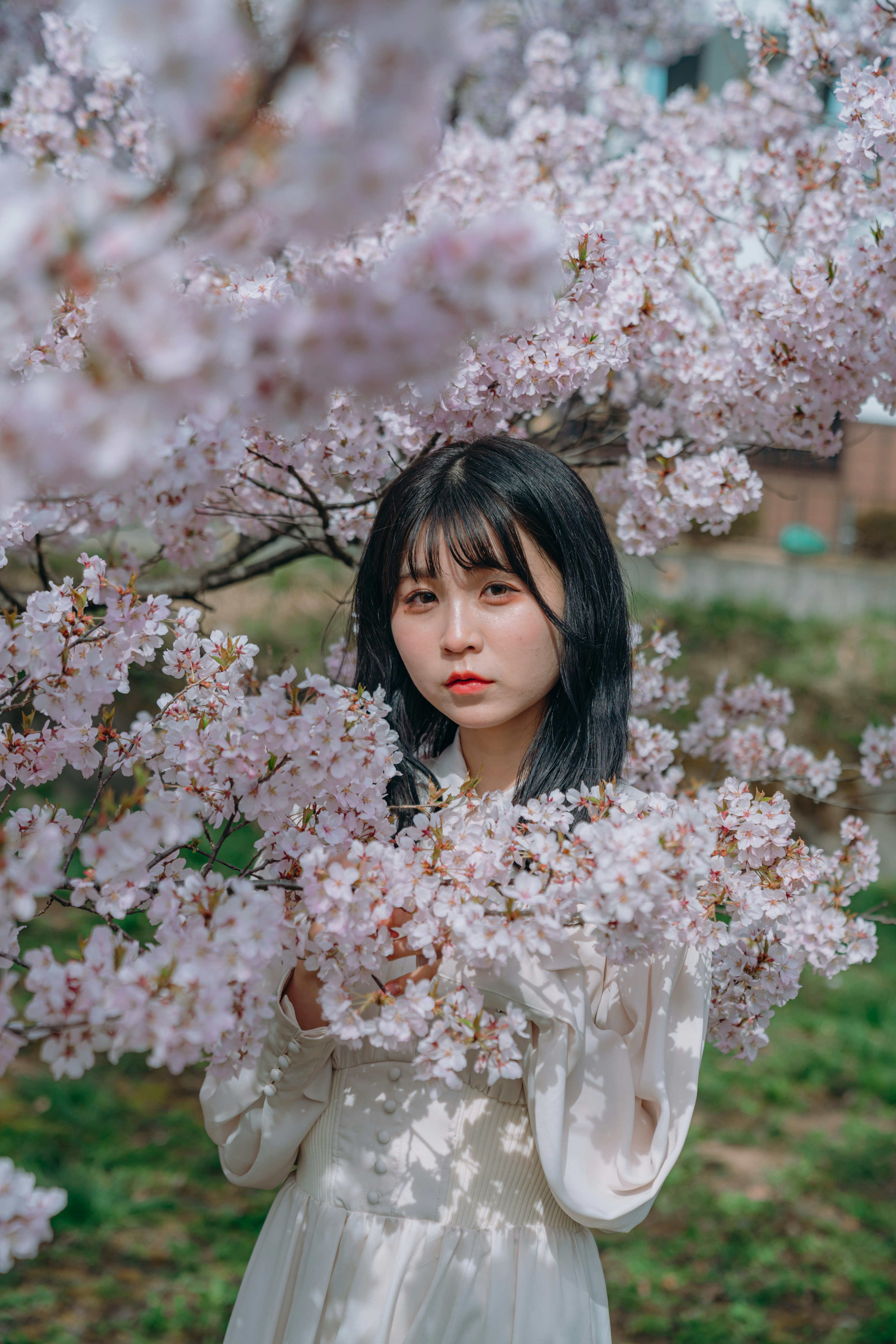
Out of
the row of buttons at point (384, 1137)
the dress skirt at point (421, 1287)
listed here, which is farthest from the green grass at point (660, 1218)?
the row of buttons at point (384, 1137)

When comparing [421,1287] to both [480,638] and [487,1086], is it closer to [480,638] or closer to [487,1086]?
[487,1086]

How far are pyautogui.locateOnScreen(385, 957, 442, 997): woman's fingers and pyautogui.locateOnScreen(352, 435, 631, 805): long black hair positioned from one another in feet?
0.86

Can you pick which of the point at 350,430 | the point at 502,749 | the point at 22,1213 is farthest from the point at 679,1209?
the point at 22,1213

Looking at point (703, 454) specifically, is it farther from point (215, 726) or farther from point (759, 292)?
point (215, 726)

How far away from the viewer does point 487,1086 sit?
1505 millimetres

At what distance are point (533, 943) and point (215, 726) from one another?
A: 18.0 inches

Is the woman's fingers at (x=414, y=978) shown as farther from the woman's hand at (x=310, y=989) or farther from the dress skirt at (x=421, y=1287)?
the dress skirt at (x=421, y=1287)

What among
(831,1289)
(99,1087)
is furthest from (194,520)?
(99,1087)

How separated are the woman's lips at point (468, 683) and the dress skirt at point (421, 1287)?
74 cm

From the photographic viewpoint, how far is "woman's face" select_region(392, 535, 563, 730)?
1511mm

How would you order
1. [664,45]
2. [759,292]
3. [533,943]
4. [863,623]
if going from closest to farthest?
[533,943]
[759,292]
[664,45]
[863,623]

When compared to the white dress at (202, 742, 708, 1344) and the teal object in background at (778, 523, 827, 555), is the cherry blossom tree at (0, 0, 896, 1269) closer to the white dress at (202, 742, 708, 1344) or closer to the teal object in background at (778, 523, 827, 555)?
the white dress at (202, 742, 708, 1344)

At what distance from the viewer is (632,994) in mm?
1456

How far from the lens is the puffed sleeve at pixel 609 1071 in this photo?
54.3 inches
